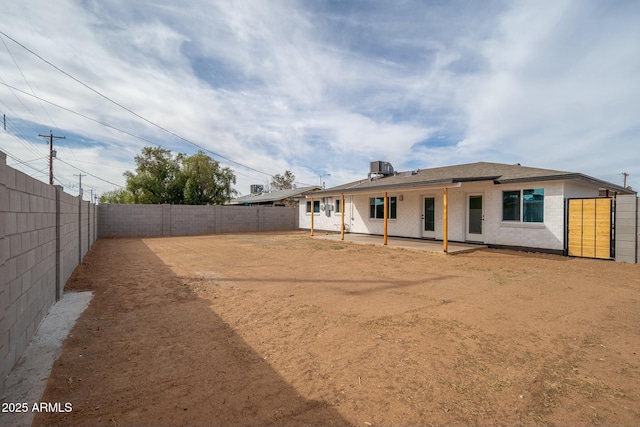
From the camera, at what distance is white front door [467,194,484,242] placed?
1220 centimetres

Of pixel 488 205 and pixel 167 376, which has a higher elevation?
pixel 488 205

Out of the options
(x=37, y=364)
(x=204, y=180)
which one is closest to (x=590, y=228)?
(x=37, y=364)

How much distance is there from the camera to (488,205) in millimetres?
11820

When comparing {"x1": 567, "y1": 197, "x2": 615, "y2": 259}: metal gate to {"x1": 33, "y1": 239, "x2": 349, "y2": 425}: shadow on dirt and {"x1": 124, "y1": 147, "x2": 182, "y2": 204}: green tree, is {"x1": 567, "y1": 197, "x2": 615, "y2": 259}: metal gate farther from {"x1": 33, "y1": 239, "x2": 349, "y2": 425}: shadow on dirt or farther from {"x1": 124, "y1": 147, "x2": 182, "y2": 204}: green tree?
{"x1": 124, "y1": 147, "x2": 182, "y2": 204}: green tree

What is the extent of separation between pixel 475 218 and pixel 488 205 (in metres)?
0.87

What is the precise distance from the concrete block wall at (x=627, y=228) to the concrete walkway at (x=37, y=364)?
12.9 metres

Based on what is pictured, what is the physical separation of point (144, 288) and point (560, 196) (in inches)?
492

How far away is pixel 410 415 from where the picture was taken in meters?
2.23

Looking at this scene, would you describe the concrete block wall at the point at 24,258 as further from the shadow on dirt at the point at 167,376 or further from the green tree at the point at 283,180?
the green tree at the point at 283,180

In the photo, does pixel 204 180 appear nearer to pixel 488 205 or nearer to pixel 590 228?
pixel 488 205

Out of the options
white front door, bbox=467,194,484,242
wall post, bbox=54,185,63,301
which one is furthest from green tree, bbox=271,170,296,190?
wall post, bbox=54,185,63,301

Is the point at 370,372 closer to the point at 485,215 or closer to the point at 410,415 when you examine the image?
the point at 410,415

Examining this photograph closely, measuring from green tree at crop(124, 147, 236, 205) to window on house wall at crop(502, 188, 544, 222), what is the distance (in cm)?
2511

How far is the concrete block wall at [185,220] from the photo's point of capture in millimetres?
18234
